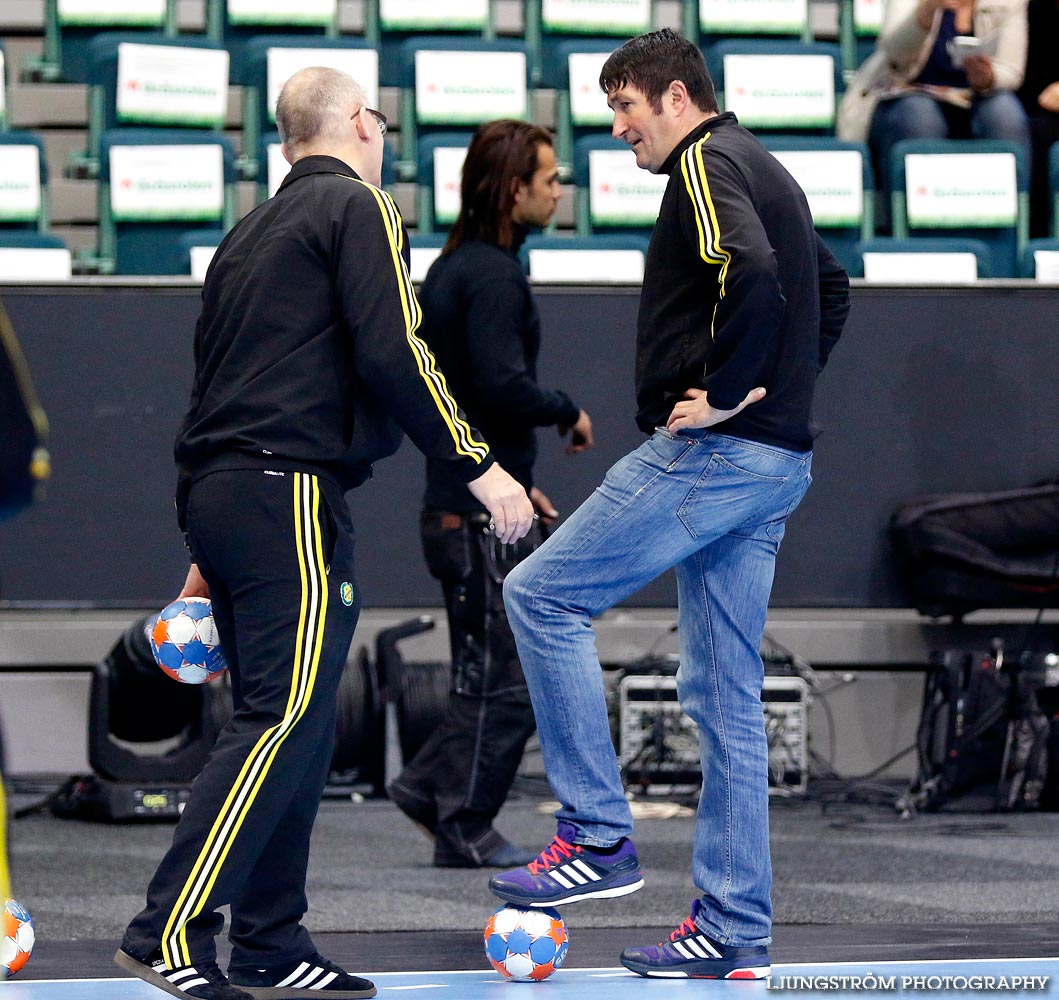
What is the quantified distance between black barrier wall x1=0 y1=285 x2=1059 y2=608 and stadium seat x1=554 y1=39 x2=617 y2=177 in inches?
97.8

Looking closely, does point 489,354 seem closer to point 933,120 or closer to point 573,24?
point 933,120

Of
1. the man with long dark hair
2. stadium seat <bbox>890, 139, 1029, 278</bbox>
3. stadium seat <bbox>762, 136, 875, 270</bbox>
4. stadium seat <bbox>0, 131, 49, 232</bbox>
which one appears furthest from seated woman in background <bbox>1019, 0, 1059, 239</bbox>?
stadium seat <bbox>0, 131, 49, 232</bbox>

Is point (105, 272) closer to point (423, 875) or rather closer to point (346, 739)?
point (346, 739)

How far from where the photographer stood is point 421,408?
2.99m

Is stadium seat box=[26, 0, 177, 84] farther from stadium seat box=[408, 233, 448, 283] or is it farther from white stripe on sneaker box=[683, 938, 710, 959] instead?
white stripe on sneaker box=[683, 938, 710, 959]

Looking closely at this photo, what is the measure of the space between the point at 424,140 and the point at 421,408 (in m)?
5.02

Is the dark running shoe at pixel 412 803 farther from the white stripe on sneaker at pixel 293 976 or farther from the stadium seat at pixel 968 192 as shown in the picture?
the stadium seat at pixel 968 192

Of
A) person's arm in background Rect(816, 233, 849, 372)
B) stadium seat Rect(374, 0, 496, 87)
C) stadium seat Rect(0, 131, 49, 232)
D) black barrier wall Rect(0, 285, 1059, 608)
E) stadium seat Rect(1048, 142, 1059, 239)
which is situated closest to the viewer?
person's arm in background Rect(816, 233, 849, 372)

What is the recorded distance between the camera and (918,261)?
6.93m

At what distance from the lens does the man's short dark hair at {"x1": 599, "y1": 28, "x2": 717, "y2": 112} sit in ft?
10.6

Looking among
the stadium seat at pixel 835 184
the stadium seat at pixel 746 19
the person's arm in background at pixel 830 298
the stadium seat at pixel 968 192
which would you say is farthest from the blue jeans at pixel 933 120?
the person's arm in background at pixel 830 298

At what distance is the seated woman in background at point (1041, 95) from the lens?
26.5 ft

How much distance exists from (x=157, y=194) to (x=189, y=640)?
4682 millimetres

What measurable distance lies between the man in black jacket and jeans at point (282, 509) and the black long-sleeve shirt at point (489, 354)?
138 centimetres
